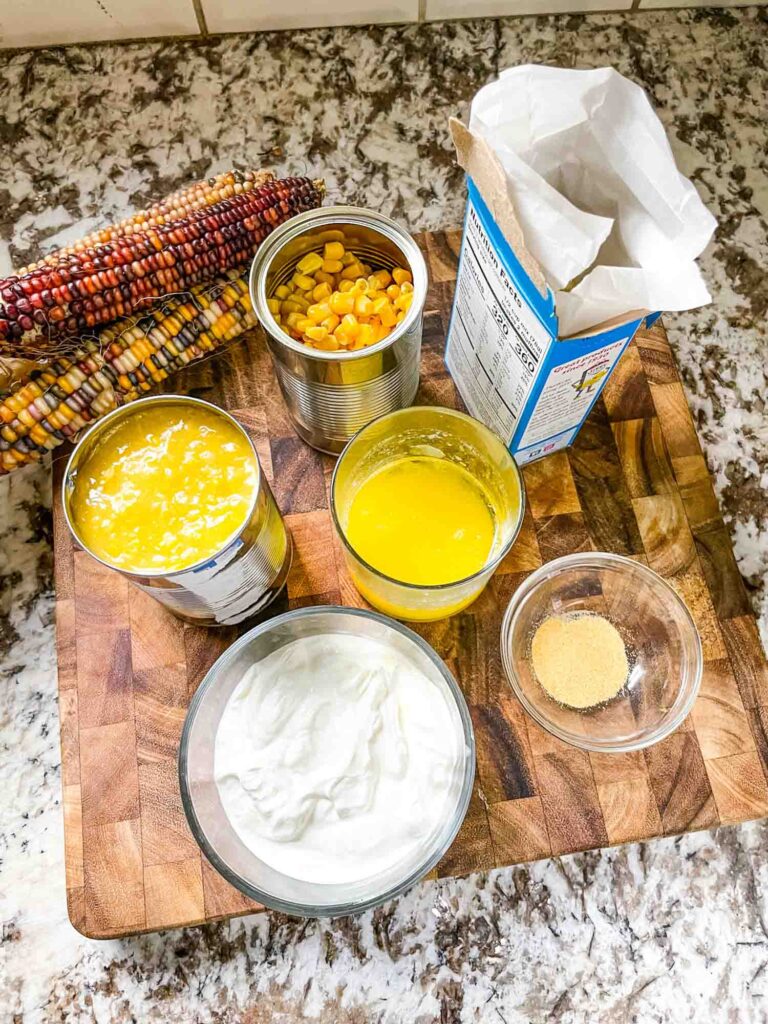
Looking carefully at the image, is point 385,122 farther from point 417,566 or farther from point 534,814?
point 534,814

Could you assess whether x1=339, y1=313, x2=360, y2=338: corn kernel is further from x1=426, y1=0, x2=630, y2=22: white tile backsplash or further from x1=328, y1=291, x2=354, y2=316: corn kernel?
x1=426, y1=0, x2=630, y2=22: white tile backsplash

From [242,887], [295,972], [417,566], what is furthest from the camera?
[295,972]

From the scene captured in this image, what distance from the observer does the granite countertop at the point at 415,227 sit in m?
1.00

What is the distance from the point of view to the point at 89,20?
50.4 inches

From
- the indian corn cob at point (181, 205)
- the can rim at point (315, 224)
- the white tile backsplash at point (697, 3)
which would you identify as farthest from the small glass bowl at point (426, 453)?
the white tile backsplash at point (697, 3)

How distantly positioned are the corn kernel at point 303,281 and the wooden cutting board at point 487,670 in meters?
0.12

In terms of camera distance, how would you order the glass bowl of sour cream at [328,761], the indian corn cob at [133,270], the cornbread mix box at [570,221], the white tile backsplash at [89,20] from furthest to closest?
the white tile backsplash at [89,20] → the indian corn cob at [133,270] → the glass bowl of sour cream at [328,761] → the cornbread mix box at [570,221]

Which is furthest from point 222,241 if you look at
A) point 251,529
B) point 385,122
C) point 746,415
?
point 746,415

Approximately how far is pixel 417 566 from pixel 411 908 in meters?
0.43

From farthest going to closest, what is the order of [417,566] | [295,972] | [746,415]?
1. [746,415]
2. [295,972]
3. [417,566]

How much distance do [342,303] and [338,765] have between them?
0.45 m

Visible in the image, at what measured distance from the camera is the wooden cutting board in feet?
2.81

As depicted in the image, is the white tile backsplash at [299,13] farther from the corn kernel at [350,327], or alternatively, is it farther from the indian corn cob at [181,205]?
the corn kernel at [350,327]

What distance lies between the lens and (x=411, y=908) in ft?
3.35
